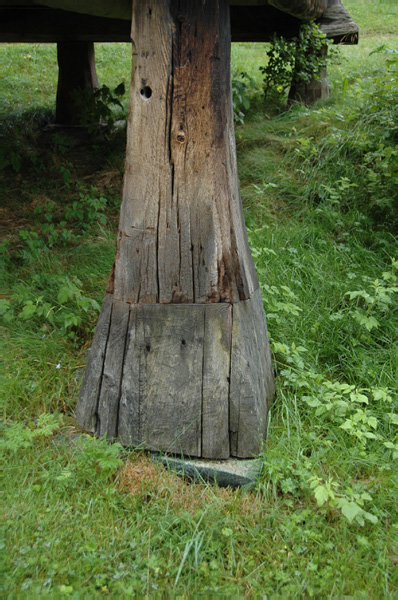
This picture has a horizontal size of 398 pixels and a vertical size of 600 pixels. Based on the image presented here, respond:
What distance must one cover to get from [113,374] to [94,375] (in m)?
0.11

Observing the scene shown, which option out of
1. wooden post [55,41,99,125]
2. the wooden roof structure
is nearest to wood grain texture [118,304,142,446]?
the wooden roof structure

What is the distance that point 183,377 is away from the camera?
217cm

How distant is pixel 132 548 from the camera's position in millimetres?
1812

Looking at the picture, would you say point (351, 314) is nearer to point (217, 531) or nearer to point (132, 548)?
point (217, 531)

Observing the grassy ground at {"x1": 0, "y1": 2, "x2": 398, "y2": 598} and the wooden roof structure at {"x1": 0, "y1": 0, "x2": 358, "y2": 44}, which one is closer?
the grassy ground at {"x1": 0, "y1": 2, "x2": 398, "y2": 598}

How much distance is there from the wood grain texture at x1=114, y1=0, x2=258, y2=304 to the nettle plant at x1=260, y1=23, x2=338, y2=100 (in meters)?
4.08

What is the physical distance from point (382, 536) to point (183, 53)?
6.41 ft

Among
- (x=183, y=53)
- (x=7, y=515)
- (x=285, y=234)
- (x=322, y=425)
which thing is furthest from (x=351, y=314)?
(x=7, y=515)

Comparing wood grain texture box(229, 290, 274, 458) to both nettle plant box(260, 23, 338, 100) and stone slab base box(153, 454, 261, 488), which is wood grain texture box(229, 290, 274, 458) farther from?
nettle plant box(260, 23, 338, 100)

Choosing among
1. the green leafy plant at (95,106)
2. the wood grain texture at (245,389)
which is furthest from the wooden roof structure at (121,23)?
the wood grain texture at (245,389)

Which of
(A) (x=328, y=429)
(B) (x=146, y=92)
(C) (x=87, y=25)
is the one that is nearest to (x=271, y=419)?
(A) (x=328, y=429)

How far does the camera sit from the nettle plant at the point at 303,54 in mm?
5574

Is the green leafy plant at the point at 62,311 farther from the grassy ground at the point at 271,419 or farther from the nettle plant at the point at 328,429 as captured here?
the nettle plant at the point at 328,429

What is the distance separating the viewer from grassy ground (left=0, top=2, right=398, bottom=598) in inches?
69.0
